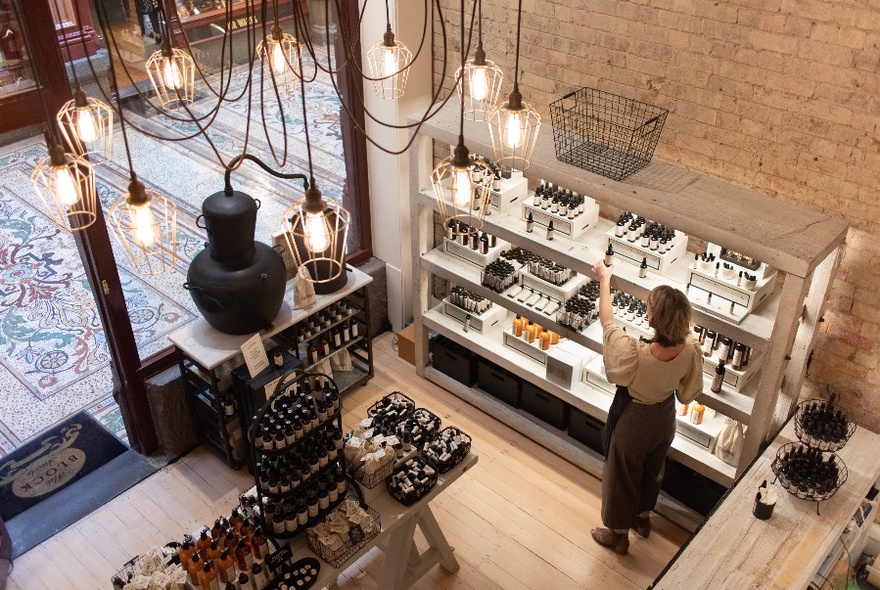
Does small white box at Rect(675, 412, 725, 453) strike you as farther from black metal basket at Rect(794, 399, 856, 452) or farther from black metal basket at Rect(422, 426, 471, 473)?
black metal basket at Rect(422, 426, 471, 473)

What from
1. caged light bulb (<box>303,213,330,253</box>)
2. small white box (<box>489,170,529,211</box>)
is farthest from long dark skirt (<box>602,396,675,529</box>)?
caged light bulb (<box>303,213,330,253</box>)

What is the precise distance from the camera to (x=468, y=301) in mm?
5629

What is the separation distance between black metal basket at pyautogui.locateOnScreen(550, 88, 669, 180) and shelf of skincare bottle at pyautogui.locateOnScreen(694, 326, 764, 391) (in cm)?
100

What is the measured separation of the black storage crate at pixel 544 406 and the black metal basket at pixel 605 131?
1627 mm

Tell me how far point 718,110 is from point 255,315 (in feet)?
9.21

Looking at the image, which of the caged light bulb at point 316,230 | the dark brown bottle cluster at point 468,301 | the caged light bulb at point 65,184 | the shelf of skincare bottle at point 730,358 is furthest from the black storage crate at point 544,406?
the caged light bulb at point 65,184

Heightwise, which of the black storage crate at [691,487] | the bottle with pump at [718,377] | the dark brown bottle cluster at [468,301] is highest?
the bottle with pump at [718,377]

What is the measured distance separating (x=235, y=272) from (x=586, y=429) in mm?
2389

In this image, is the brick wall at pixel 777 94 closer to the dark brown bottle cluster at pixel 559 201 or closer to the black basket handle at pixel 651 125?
the black basket handle at pixel 651 125

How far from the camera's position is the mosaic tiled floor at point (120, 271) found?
19.2 feet

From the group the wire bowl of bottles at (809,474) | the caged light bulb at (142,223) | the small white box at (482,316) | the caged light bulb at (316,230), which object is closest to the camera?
the caged light bulb at (142,223)

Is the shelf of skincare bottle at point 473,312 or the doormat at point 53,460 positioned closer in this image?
the doormat at point 53,460

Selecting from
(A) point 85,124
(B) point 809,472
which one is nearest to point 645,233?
(B) point 809,472

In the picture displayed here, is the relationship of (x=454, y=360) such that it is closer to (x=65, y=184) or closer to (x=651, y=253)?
(x=651, y=253)
